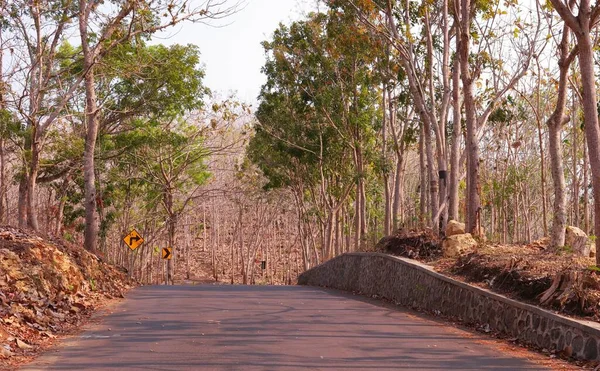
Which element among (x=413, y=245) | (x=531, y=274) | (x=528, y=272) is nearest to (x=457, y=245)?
(x=413, y=245)

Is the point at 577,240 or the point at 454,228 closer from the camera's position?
the point at 577,240

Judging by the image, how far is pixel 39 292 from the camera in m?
13.7

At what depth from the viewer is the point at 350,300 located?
718 inches

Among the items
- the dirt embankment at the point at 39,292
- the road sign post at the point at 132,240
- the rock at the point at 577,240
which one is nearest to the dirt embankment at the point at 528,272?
the rock at the point at 577,240

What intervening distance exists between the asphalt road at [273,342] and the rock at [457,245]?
2.90m

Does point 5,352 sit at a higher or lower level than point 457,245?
lower

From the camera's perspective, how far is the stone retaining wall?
9.83 meters

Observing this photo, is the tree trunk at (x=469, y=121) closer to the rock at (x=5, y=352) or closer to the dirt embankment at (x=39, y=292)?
the dirt embankment at (x=39, y=292)

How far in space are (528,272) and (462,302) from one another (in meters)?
1.61

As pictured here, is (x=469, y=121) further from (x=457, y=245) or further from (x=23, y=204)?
(x=23, y=204)

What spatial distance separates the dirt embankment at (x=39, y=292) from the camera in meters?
10.7

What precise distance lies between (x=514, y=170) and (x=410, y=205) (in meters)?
20.0

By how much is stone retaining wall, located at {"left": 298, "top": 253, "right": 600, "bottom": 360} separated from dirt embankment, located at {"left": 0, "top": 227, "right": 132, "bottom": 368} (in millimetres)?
6340

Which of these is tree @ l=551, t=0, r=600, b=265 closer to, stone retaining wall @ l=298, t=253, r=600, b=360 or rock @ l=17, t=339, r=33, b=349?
stone retaining wall @ l=298, t=253, r=600, b=360
